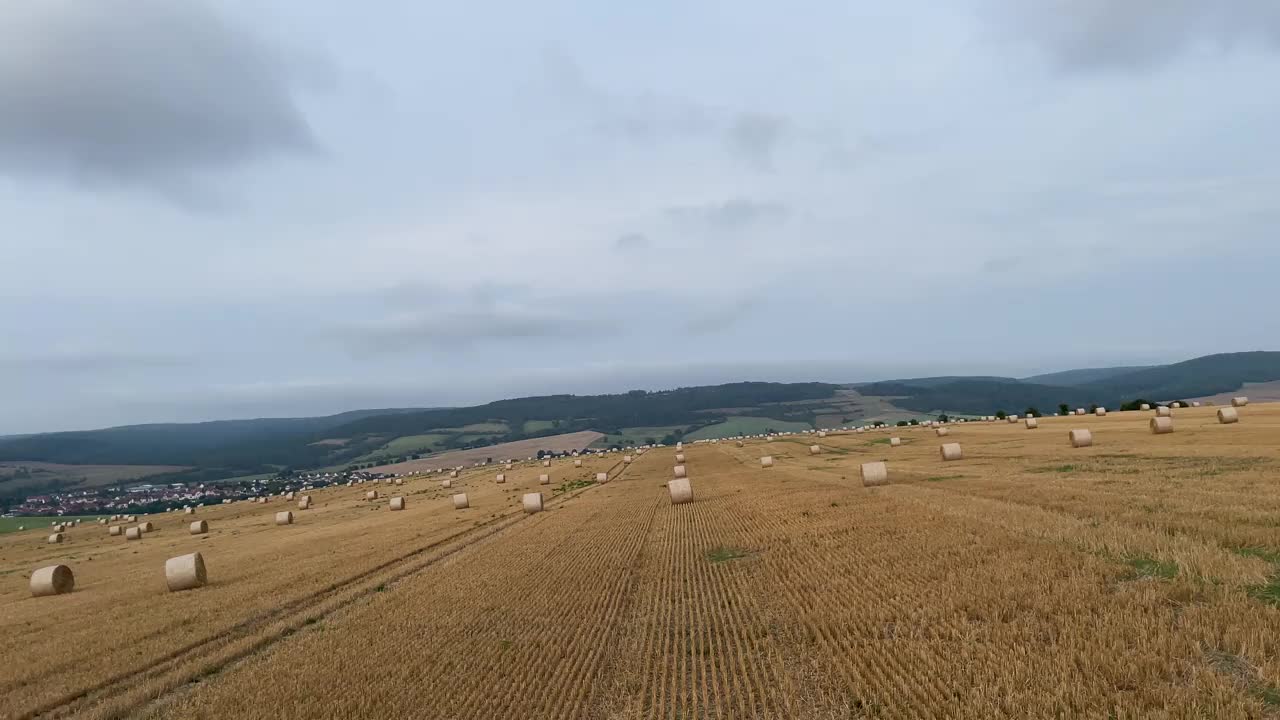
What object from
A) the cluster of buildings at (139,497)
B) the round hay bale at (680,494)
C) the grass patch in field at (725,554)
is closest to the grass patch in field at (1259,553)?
the grass patch in field at (725,554)

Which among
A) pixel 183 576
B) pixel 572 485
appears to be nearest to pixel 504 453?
pixel 572 485

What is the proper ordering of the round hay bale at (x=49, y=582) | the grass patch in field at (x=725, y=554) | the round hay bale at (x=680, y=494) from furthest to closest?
the round hay bale at (x=680, y=494) → the round hay bale at (x=49, y=582) → the grass patch in field at (x=725, y=554)

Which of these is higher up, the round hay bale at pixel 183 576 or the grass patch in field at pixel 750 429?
the round hay bale at pixel 183 576

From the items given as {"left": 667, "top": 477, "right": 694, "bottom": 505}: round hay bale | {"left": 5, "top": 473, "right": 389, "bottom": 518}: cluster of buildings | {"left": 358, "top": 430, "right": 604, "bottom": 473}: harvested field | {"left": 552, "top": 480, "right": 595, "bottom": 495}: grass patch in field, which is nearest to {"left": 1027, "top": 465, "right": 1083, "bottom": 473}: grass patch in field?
{"left": 667, "top": 477, "right": 694, "bottom": 505}: round hay bale

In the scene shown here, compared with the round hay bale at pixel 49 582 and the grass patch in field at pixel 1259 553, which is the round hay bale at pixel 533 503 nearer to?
the round hay bale at pixel 49 582

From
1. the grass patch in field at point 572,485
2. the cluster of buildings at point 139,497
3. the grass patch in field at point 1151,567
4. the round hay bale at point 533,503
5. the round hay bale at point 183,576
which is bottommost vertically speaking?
the cluster of buildings at point 139,497

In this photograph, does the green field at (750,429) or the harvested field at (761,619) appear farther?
the green field at (750,429)
